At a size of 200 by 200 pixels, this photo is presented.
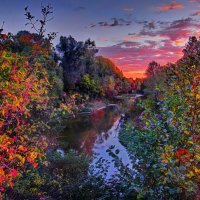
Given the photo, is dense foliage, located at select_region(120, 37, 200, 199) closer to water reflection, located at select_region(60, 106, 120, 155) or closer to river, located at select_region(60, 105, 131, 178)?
river, located at select_region(60, 105, 131, 178)

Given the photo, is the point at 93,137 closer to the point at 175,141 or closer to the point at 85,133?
the point at 85,133

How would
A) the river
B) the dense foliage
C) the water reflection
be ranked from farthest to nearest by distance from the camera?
the water reflection
the river
the dense foliage

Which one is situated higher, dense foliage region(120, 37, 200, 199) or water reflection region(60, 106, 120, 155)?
dense foliage region(120, 37, 200, 199)

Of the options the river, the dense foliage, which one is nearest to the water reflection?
the river

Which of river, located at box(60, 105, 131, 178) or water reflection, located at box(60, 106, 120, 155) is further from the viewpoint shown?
water reflection, located at box(60, 106, 120, 155)

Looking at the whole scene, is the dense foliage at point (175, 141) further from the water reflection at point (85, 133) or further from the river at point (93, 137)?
the water reflection at point (85, 133)

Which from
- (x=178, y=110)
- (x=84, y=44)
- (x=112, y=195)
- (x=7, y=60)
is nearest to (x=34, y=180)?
(x=112, y=195)

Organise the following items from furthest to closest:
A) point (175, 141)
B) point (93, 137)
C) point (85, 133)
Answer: point (85, 133)
point (93, 137)
point (175, 141)

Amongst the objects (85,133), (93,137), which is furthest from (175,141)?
(85,133)

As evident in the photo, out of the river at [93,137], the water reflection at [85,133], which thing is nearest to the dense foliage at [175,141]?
the river at [93,137]

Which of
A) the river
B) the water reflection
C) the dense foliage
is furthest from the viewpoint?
the water reflection

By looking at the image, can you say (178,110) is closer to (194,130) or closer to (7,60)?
(194,130)

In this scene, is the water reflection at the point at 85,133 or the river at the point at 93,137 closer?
the river at the point at 93,137

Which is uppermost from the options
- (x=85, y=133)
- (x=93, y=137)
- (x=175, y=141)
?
(x=175, y=141)
